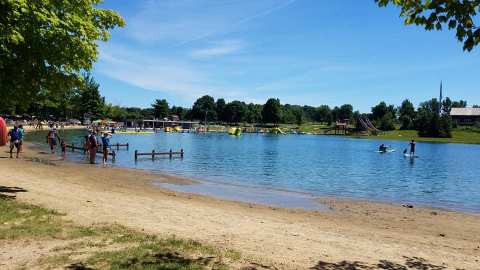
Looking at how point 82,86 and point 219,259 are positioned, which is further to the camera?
point 82,86

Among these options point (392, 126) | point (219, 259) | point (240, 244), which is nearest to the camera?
point (219, 259)

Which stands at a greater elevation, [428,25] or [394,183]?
[428,25]

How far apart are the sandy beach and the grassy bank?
42 centimetres

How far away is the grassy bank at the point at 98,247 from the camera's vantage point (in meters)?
7.66

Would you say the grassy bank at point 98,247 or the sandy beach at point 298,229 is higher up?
the grassy bank at point 98,247

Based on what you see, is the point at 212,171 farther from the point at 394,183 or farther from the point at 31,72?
the point at 31,72

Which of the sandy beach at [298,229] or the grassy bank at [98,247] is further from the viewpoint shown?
the sandy beach at [298,229]

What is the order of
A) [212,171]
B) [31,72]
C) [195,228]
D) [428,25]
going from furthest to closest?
[212,171] → [31,72] → [195,228] → [428,25]

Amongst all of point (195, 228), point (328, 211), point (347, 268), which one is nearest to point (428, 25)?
point (347, 268)

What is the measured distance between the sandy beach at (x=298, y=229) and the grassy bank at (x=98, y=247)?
0.42 m

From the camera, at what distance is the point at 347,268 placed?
Result: 8625mm

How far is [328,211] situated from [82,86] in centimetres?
1187

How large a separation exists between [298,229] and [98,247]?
20.9 ft

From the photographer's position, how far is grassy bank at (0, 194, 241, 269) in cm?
766
